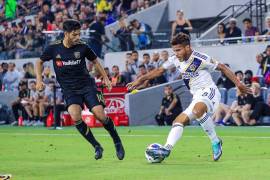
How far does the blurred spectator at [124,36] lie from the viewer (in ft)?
110

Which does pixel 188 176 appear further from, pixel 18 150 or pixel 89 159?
pixel 18 150

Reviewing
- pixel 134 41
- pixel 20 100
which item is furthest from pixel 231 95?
pixel 20 100

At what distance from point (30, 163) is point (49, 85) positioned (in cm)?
1634

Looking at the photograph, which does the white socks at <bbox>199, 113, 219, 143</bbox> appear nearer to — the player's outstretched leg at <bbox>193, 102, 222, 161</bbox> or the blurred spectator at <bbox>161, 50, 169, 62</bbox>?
the player's outstretched leg at <bbox>193, 102, 222, 161</bbox>

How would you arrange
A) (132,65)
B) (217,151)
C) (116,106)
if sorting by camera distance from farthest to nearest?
1. (132,65)
2. (116,106)
3. (217,151)

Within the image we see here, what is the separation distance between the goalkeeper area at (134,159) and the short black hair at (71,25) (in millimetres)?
2185

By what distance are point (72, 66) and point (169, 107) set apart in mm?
13070

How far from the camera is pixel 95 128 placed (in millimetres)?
27453

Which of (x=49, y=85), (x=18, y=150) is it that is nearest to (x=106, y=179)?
(x=18, y=150)

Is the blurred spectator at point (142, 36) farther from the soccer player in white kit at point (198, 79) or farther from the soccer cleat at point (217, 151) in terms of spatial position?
the soccer cleat at point (217, 151)

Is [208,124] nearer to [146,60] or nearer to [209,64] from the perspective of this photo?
[209,64]

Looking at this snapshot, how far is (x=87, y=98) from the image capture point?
14.9 metres

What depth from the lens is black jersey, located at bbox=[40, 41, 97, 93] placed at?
14891 millimetres

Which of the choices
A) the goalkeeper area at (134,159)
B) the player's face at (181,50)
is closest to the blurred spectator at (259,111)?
the goalkeeper area at (134,159)
